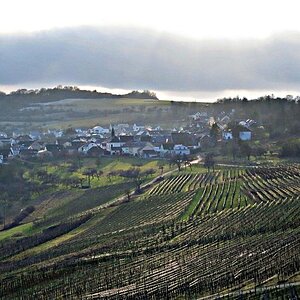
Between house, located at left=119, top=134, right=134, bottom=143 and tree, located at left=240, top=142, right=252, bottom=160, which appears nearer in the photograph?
tree, located at left=240, top=142, right=252, bottom=160

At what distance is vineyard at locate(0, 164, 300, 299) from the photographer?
23.8 metres

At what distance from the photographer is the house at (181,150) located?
8169cm

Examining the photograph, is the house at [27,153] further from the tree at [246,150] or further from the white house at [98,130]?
the tree at [246,150]

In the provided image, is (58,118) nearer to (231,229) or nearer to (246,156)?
(246,156)

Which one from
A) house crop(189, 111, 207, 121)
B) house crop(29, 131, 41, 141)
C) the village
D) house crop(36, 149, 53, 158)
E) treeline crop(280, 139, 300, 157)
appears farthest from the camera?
house crop(189, 111, 207, 121)

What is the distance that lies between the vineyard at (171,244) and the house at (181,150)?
2270cm

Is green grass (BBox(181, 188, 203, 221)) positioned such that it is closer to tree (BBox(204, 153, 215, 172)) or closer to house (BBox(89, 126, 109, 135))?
tree (BBox(204, 153, 215, 172))

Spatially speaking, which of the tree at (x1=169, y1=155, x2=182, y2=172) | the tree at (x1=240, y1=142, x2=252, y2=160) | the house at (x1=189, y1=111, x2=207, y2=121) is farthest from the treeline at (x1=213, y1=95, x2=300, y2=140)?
the tree at (x1=169, y1=155, x2=182, y2=172)

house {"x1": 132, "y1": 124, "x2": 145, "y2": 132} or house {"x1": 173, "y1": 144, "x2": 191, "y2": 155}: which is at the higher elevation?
house {"x1": 132, "y1": 124, "x2": 145, "y2": 132}

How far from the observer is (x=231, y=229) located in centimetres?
3494

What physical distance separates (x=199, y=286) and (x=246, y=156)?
163ft

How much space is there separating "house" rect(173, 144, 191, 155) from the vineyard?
2270cm

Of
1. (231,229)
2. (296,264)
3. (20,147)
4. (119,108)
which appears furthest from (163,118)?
(296,264)

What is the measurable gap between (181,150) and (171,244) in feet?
163
